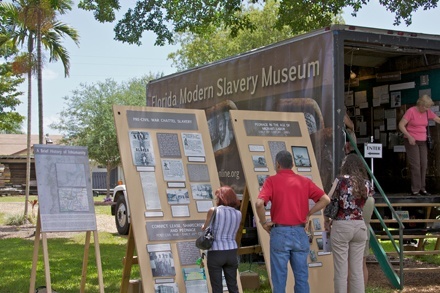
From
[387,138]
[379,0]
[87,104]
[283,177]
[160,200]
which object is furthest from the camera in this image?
[87,104]

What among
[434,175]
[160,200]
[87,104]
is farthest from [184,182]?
[87,104]

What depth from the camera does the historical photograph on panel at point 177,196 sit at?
688 centimetres

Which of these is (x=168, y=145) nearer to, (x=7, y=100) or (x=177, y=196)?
(x=177, y=196)

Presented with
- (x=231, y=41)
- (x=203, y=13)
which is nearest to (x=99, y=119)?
(x=231, y=41)

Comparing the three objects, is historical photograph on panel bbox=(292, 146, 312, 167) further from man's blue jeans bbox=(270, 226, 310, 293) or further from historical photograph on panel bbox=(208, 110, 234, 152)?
historical photograph on panel bbox=(208, 110, 234, 152)

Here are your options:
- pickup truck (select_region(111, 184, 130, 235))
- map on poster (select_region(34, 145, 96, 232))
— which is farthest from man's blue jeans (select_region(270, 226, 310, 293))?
pickup truck (select_region(111, 184, 130, 235))

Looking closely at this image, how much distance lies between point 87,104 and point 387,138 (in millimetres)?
25575

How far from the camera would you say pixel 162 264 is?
21.3ft

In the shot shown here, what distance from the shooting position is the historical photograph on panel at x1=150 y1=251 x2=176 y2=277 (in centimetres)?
643

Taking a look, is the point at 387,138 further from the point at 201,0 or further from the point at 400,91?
the point at 201,0

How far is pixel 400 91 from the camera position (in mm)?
10859

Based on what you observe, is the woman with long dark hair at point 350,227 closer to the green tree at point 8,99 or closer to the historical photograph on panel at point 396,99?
the historical photograph on panel at point 396,99

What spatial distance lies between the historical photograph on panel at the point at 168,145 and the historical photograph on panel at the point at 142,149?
12 centimetres

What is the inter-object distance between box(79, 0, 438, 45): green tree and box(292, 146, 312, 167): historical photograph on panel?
7297mm
